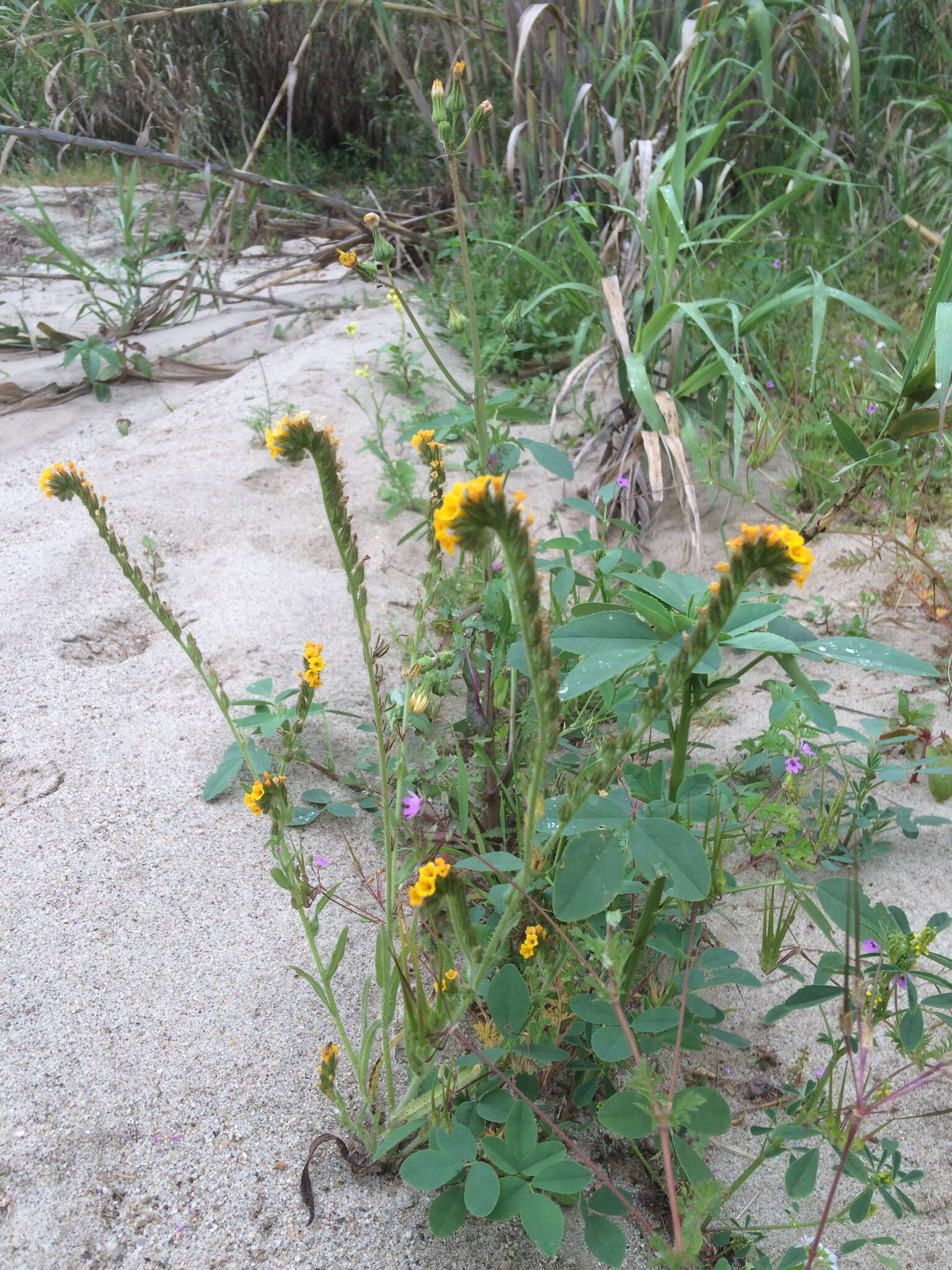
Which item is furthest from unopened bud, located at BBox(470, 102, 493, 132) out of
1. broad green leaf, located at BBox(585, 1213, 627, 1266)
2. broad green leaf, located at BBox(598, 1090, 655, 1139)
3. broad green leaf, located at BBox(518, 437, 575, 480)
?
broad green leaf, located at BBox(585, 1213, 627, 1266)

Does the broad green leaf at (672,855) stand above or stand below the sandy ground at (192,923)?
above

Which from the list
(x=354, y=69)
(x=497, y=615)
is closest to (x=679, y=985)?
(x=497, y=615)

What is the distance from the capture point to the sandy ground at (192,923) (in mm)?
946

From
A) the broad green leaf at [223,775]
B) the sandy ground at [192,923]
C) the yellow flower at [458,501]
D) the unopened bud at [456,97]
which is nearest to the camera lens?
the yellow flower at [458,501]

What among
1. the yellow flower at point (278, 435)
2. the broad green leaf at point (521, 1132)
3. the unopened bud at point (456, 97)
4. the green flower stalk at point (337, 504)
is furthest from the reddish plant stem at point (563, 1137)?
the unopened bud at point (456, 97)

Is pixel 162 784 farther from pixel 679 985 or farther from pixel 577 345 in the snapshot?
pixel 577 345

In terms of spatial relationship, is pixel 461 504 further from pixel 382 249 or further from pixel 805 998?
pixel 382 249

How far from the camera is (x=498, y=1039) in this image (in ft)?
3.49

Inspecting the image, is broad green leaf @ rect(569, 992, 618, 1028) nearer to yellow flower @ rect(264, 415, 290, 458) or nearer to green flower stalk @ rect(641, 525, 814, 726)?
green flower stalk @ rect(641, 525, 814, 726)

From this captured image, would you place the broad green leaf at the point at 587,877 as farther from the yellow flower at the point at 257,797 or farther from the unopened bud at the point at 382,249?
the unopened bud at the point at 382,249

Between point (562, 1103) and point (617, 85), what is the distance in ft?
9.86

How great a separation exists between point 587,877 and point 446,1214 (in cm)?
39

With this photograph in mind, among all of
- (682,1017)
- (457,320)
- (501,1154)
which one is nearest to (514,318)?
(457,320)

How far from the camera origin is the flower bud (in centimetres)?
113
